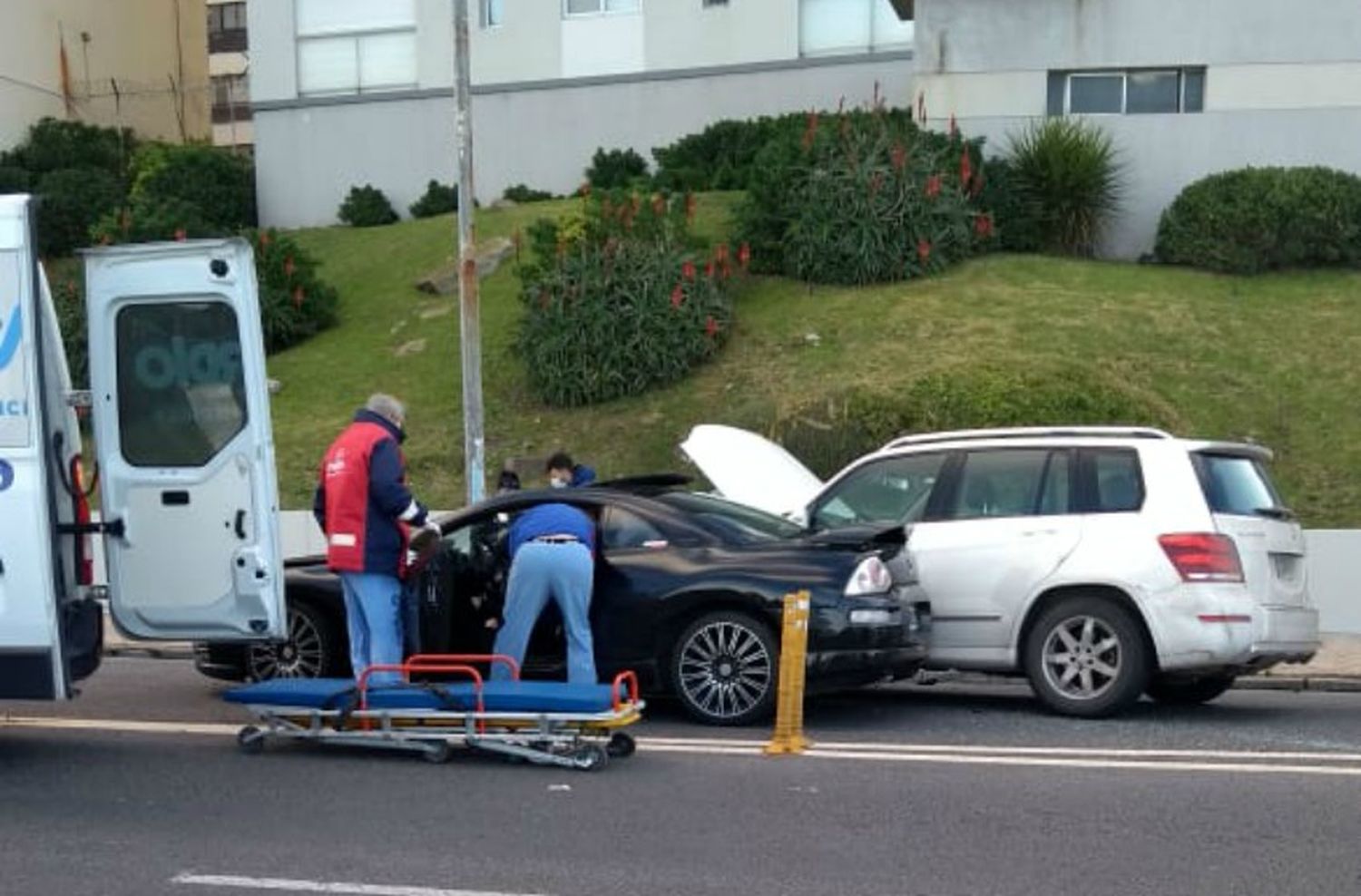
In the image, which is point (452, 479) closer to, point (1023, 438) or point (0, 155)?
point (1023, 438)

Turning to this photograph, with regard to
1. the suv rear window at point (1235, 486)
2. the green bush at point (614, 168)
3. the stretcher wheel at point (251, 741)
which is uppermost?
the green bush at point (614, 168)

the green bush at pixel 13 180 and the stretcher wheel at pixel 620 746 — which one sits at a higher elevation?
the green bush at pixel 13 180

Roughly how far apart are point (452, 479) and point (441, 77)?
14.5m

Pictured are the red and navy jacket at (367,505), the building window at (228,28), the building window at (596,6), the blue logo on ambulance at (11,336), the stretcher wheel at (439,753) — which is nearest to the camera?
the blue logo on ambulance at (11,336)

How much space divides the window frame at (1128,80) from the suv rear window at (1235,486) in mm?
14993

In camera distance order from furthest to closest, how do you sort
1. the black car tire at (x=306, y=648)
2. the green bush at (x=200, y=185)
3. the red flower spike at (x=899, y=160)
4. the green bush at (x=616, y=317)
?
the green bush at (x=200, y=185) < the red flower spike at (x=899, y=160) < the green bush at (x=616, y=317) < the black car tire at (x=306, y=648)

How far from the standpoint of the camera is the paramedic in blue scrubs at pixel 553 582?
872cm

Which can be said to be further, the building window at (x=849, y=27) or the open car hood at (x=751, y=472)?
the building window at (x=849, y=27)

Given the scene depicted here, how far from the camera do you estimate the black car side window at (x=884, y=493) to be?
10312mm

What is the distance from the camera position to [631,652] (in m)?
9.27

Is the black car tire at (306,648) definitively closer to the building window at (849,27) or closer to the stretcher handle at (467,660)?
the stretcher handle at (467,660)

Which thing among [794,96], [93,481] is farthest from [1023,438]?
[794,96]

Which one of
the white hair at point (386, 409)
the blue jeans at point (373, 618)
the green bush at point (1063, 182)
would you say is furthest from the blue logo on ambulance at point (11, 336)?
the green bush at point (1063, 182)

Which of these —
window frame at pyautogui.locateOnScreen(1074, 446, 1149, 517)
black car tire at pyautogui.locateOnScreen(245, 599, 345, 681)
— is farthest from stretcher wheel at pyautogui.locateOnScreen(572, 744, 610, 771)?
window frame at pyautogui.locateOnScreen(1074, 446, 1149, 517)
